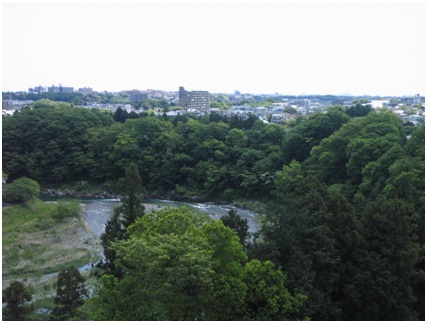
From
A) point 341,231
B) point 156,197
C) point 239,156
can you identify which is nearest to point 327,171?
point 239,156

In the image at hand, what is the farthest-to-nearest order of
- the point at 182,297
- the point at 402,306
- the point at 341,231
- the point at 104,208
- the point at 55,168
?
the point at 55,168 < the point at 104,208 < the point at 341,231 < the point at 402,306 < the point at 182,297

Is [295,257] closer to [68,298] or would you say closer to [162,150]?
[68,298]

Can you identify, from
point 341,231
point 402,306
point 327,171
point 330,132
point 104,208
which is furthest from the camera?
point 330,132

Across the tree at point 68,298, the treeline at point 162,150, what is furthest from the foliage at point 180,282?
the treeline at point 162,150

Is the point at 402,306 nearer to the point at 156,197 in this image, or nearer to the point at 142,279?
the point at 142,279

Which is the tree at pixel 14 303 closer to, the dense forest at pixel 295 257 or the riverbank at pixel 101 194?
the dense forest at pixel 295 257

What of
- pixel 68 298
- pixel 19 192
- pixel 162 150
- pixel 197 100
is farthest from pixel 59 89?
pixel 68 298
